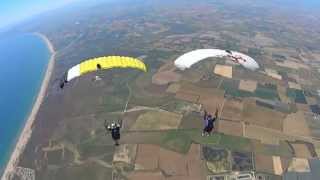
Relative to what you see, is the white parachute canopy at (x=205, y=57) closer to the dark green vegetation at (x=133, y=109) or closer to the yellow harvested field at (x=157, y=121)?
the dark green vegetation at (x=133, y=109)

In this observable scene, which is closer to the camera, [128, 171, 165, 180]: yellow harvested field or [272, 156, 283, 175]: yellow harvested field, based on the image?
[128, 171, 165, 180]: yellow harvested field

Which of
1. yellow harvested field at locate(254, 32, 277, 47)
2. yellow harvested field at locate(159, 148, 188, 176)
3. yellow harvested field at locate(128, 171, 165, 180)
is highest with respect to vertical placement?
yellow harvested field at locate(254, 32, 277, 47)

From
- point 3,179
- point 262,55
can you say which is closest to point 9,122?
point 3,179

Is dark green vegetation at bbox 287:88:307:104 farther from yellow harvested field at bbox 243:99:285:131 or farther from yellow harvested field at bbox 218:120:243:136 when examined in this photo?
yellow harvested field at bbox 218:120:243:136

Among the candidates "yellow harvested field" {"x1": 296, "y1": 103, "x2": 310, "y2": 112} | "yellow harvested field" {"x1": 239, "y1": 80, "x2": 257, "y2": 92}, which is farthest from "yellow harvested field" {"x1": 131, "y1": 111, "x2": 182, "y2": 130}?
"yellow harvested field" {"x1": 296, "y1": 103, "x2": 310, "y2": 112}

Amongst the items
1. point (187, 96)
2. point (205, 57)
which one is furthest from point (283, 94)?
point (205, 57)

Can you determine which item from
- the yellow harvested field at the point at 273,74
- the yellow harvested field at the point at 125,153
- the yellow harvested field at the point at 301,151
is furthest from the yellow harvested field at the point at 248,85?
the yellow harvested field at the point at 125,153
